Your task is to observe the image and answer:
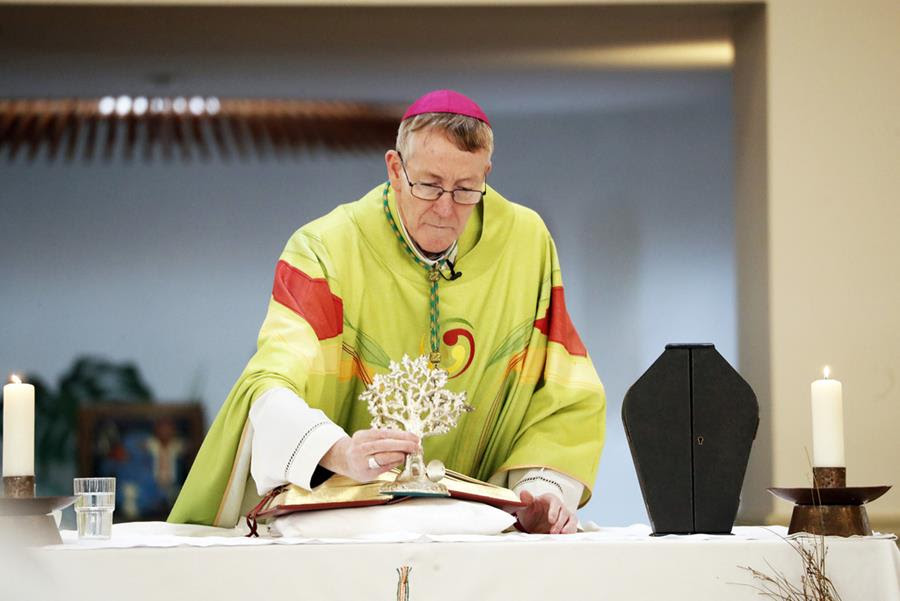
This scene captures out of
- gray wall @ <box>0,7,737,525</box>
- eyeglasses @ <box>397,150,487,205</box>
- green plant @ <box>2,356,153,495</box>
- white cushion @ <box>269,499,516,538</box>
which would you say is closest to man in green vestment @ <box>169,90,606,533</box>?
eyeglasses @ <box>397,150,487,205</box>

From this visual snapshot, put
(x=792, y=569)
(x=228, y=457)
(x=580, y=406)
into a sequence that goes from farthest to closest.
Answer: (x=580, y=406)
(x=228, y=457)
(x=792, y=569)

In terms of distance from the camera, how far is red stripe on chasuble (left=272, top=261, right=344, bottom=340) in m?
2.82

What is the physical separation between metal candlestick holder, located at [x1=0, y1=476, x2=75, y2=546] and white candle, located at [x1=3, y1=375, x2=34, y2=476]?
2.8 inches

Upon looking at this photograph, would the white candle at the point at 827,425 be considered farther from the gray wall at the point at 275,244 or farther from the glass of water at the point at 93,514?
the gray wall at the point at 275,244

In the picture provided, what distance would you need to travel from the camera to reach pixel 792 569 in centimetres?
205

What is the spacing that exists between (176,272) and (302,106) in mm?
925

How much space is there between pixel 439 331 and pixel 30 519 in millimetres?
1122

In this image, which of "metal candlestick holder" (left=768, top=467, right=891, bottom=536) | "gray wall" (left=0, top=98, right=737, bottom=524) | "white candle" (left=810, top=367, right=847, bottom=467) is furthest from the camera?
"gray wall" (left=0, top=98, right=737, bottom=524)

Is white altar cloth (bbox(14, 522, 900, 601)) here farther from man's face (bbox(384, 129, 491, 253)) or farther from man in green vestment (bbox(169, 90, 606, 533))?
Answer: man's face (bbox(384, 129, 491, 253))

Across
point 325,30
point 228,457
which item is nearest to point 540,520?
point 228,457

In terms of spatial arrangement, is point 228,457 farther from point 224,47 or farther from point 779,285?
point 224,47

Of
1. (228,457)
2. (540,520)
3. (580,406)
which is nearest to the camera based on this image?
(540,520)

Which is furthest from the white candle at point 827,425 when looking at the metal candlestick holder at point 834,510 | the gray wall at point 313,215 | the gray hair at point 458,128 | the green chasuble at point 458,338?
the gray wall at point 313,215

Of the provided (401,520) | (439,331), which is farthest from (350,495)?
(439,331)
